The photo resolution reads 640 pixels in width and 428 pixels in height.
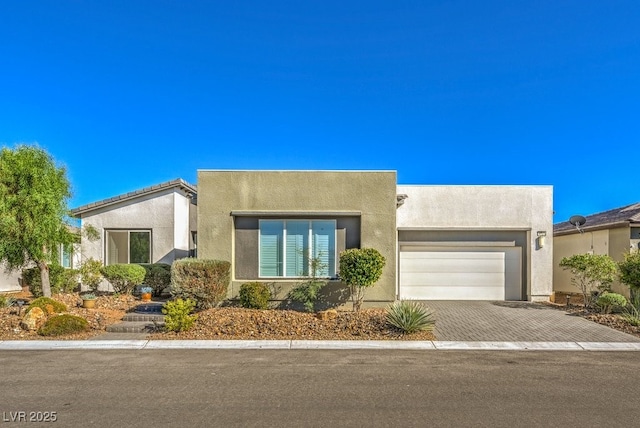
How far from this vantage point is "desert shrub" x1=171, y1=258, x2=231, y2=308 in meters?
10.9

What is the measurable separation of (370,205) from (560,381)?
7090 millimetres

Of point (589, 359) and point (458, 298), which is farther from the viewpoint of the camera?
point (458, 298)

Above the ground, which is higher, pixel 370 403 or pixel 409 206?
pixel 409 206

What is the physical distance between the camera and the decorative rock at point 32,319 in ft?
32.0

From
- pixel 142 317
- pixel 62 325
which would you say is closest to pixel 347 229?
pixel 142 317

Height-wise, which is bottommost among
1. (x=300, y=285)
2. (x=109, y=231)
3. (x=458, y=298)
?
(x=458, y=298)

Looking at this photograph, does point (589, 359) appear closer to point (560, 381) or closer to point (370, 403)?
point (560, 381)

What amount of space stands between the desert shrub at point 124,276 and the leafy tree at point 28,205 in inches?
76.4

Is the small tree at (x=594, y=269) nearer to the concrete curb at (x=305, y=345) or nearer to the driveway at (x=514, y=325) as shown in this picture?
the driveway at (x=514, y=325)

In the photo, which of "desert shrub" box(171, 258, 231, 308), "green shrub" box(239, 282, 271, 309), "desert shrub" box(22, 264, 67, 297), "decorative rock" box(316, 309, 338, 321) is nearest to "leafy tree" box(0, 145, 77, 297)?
"desert shrub" box(22, 264, 67, 297)

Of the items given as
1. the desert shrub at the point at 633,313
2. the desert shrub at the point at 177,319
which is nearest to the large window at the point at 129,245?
the desert shrub at the point at 177,319

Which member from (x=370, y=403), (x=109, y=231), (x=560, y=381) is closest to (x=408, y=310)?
(x=560, y=381)

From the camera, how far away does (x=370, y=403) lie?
5.61 metres

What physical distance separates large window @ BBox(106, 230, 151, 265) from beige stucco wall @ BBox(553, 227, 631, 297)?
1697 centimetres
